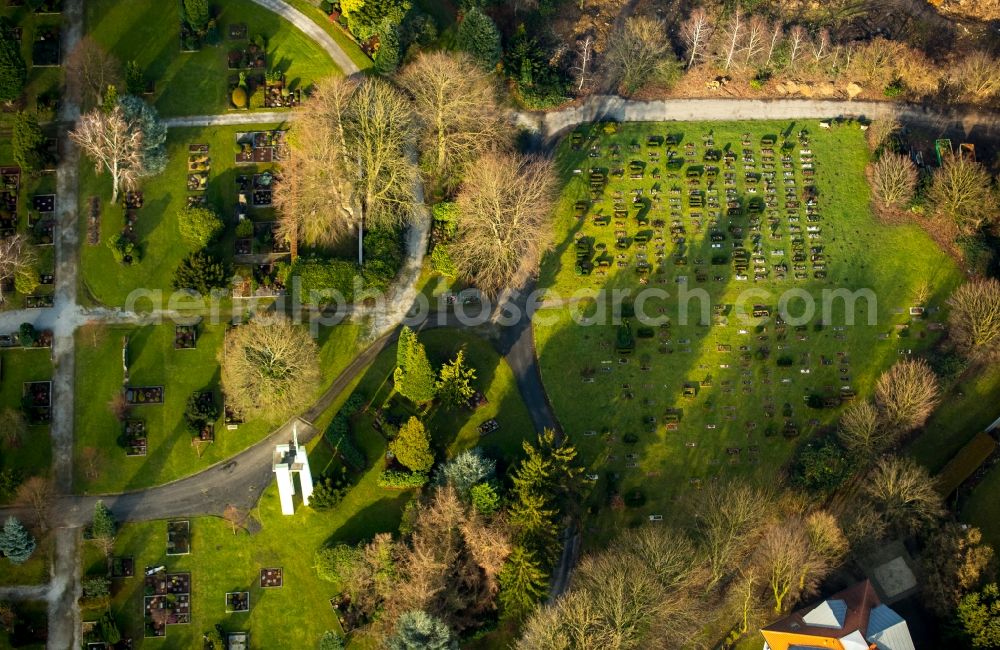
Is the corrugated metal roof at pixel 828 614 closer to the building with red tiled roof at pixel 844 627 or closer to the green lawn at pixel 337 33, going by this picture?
the building with red tiled roof at pixel 844 627

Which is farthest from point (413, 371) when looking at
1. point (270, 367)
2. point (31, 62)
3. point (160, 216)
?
point (31, 62)

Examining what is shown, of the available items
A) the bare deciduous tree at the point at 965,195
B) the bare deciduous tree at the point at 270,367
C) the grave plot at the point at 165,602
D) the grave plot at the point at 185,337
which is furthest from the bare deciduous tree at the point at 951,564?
the grave plot at the point at 185,337

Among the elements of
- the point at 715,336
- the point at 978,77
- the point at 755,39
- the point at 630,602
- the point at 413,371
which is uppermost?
the point at 755,39

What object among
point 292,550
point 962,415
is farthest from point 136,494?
point 962,415

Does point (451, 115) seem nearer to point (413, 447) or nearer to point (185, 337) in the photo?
point (413, 447)

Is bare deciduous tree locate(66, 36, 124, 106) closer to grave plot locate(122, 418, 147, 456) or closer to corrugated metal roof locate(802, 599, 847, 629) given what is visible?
grave plot locate(122, 418, 147, 456)
